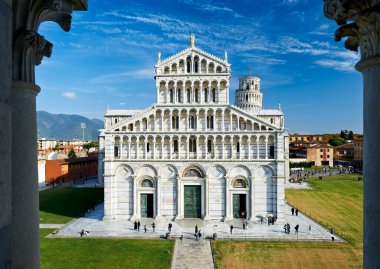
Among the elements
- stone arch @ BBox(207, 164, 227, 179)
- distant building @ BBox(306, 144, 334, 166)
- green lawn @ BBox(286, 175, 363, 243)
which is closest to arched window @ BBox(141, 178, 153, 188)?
stone arch @ BBox(207, 164, 227, 179)

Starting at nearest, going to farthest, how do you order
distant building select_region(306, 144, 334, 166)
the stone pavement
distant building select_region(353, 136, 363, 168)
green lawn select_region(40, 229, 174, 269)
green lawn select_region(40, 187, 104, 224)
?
green lawn select_region(40, 229, 174, 269) < the stone pavement < green lawn select_region(40, 187, 104, 224) < distant building select_region(353, 136, 363, 168) < distant building select_region(306, 144, 334, 166)

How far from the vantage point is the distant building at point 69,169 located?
58.9m

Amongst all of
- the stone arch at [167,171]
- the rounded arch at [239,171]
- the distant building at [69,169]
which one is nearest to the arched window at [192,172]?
the stone arch at [167,171]

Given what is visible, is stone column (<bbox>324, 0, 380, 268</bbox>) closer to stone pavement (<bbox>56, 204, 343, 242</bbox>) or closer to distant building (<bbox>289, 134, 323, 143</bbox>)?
stone pavement (<bbox>56, 204, 343, 242</bbox>)

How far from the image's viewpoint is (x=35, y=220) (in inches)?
191

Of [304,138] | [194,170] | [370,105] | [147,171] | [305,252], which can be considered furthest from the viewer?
[304,138]

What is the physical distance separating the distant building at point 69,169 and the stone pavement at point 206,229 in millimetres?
29641

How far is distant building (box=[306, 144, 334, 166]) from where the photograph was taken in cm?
9794

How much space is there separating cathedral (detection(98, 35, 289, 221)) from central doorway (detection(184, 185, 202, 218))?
0.34 feet

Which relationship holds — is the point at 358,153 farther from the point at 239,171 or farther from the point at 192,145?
the point at 192,145

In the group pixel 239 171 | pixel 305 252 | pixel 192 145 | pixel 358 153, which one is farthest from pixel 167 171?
pixel 358 153

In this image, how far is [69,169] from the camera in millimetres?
63219

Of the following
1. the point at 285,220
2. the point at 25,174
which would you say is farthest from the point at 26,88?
the point at 285,220

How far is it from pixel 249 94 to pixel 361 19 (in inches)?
3321
